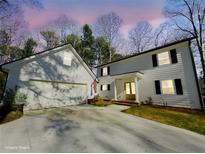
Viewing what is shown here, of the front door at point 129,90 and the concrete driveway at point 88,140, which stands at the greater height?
the front door at point 129,90

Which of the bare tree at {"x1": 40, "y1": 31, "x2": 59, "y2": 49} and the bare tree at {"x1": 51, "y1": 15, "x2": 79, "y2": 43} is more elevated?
the bare tree at {"x1": 51, "y1": 15, "x2": 79, "y2": 43}

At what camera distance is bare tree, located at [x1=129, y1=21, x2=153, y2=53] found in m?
22.2

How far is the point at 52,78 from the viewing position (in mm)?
10375

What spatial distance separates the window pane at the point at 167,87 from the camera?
10.8m

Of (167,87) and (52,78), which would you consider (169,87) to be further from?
(52,78)

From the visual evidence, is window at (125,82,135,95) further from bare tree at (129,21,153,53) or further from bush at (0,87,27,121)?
bare tree at (129,21,153,53)

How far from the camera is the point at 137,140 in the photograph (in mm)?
4363

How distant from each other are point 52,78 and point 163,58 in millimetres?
10387

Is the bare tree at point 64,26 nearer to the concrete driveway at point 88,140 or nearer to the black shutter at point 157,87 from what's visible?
the black shutter at point 157,87

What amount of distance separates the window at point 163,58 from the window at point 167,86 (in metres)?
1.80

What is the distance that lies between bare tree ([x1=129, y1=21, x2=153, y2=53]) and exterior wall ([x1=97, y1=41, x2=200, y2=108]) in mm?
10708

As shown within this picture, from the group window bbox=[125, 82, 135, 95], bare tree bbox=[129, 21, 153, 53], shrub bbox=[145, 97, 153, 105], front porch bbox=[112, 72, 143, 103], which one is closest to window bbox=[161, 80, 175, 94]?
shrub bbox=[145, 97, 153, 105]

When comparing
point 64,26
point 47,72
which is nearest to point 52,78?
point 47,72

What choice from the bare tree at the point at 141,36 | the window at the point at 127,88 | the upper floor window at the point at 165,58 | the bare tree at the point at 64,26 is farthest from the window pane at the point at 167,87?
the bare tree at the point at 64,26
